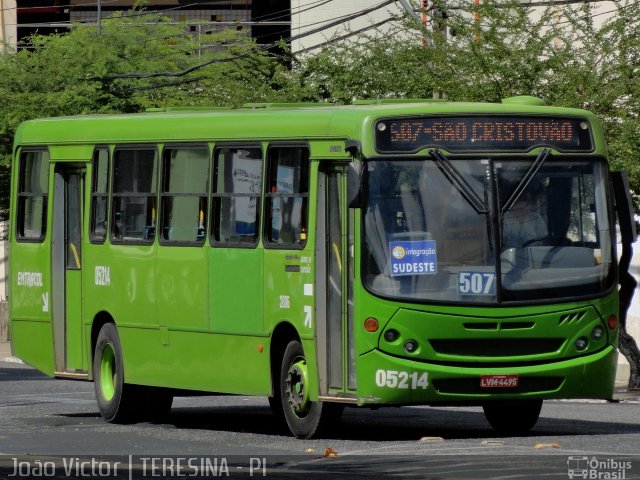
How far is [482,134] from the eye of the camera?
1540 centimetres

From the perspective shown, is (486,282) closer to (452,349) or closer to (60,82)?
(452,349)

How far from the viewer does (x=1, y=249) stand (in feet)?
167

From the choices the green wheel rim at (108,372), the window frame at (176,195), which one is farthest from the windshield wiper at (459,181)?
the green wheel rim at (108,372)

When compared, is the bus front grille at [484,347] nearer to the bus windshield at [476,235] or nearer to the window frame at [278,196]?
the bus windshield at [476,235]

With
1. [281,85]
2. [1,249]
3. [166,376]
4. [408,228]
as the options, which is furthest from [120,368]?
[1,249]

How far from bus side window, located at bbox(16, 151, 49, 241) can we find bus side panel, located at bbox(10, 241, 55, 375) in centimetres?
15

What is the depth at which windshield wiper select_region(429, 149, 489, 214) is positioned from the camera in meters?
15.1

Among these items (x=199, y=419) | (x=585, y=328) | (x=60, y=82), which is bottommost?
(x=199, y=419)

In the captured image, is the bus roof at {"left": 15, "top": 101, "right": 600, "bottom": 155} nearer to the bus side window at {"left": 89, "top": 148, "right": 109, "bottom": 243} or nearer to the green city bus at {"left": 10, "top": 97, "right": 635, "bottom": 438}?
the green city bus at {"left": 10, "top": 97, "right": 635, "bottom": 438}

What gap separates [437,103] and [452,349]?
2.36 m

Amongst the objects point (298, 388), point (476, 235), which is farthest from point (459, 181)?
point (298, 388)

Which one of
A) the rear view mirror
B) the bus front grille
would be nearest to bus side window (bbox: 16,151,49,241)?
the rear view mirror

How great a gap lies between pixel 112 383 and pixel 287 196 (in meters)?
3.97

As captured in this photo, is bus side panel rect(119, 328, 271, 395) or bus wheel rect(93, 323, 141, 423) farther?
bus wheel rect(93, 323, 141, 423)
